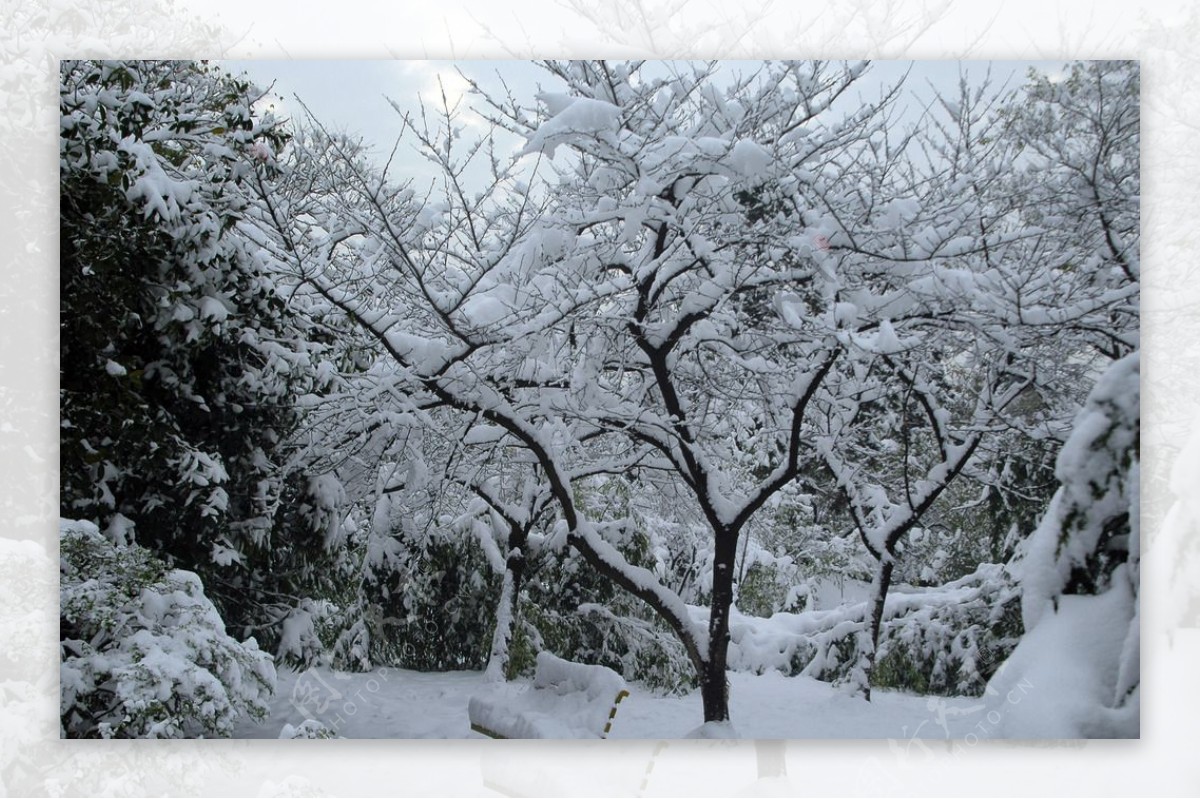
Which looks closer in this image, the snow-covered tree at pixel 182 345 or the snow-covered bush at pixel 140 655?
the snow-covered bush at pixel 140 655

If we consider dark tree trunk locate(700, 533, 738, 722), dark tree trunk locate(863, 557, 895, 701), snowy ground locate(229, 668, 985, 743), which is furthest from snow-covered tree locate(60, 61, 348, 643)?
dark tree trunk locate(863, 557, 895, 701)

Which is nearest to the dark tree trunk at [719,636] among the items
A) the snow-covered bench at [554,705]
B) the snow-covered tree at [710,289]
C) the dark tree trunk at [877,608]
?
the snow-covered tree at [710,289]

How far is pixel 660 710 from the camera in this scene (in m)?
Result: 3.18

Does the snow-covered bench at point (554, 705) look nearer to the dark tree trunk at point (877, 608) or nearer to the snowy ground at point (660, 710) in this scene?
the snowy ground at point (660, 710)

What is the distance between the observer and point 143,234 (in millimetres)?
3154

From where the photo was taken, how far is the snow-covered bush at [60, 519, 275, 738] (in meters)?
2.99

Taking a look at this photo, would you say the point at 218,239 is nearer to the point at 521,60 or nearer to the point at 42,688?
the point at 521,60

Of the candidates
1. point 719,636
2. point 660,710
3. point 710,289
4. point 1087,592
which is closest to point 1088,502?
point 1087,592

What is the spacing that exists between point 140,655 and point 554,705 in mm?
1410

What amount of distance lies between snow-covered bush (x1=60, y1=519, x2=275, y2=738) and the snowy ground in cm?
19

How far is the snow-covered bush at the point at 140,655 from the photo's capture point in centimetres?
299

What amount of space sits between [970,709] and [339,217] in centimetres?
287

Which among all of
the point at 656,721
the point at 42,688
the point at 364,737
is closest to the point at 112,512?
the point at 42,688

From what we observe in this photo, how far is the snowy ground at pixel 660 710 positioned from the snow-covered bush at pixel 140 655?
193mm
